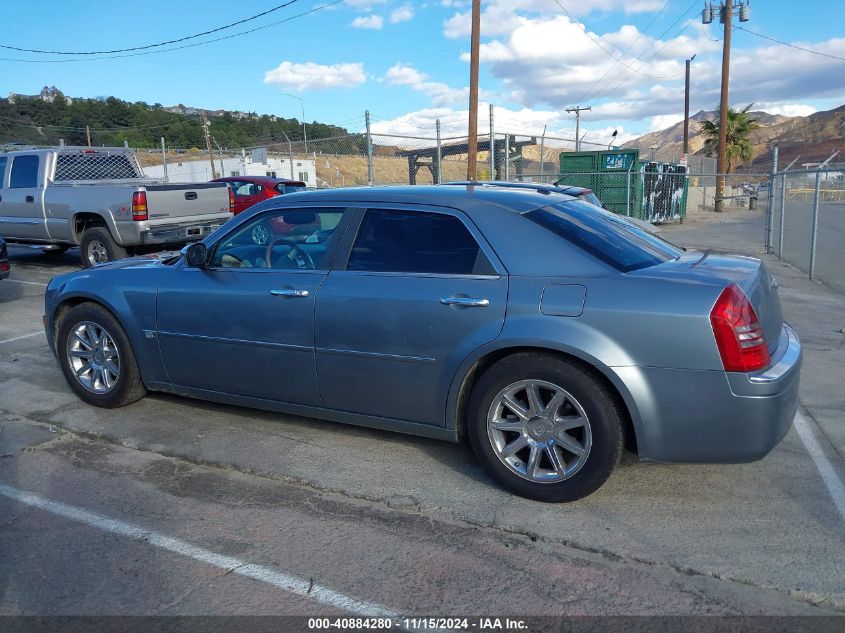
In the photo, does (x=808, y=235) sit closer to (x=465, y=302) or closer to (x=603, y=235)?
(x=603, y=235)

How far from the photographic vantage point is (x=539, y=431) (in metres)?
3.66

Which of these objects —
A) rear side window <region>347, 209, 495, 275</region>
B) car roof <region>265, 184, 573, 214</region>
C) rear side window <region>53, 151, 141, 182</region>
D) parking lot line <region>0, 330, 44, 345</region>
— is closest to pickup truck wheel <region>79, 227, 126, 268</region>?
rear side window <region>53, 151, 141, 182</region>

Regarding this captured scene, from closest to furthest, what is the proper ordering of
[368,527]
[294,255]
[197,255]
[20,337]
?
1. [368,527]
2. [294,255]
3. [197,255]
4. [20,337]

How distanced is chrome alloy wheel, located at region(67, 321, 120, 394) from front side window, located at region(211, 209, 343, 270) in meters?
1.16

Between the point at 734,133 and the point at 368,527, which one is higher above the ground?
the point at 734,133

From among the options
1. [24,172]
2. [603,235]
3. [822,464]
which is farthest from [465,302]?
[24,172]

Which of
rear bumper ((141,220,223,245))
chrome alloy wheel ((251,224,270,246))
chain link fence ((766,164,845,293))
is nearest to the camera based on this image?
chrome alloy wheel ((251,224,270,246))

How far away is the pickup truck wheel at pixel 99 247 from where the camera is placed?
10.8 m

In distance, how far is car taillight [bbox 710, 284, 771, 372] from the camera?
3268 mm

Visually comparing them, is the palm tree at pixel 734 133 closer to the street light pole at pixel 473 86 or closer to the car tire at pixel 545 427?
the street light pole at pixel 473 86

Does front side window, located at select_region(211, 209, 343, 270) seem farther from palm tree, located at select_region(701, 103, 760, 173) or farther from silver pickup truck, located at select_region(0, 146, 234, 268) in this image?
palm tree, located at select_region(701, 103, 760, 173)

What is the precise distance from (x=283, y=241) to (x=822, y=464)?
140 inches

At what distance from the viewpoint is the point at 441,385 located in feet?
12.6

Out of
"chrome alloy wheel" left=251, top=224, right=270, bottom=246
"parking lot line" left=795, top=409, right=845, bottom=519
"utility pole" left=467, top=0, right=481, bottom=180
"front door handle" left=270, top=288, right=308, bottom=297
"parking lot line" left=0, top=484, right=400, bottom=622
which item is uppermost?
"utility pole" left=467, top=0, right=481, bottom=180
